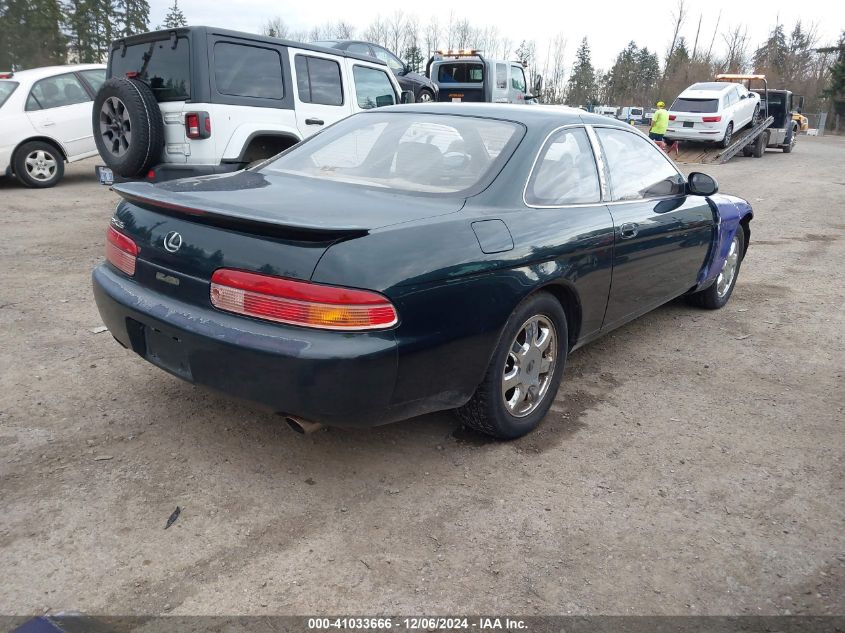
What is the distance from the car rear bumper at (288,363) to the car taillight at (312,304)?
0.04 metres

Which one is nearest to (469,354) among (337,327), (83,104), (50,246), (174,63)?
(337,327)

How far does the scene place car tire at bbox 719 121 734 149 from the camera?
19.1 meters

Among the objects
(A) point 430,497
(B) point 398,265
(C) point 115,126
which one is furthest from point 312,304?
(C) point 115,126

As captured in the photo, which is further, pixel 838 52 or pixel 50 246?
pixel 838 52

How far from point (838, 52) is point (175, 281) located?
225ft

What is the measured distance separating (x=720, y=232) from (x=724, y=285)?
2.63 feet

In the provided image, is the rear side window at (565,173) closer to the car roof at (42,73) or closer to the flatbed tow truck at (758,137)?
the car roof at (42,73)

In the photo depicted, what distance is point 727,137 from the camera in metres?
19.4

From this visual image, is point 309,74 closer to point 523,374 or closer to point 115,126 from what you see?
point 115,126

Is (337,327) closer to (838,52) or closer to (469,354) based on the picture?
(469,354)

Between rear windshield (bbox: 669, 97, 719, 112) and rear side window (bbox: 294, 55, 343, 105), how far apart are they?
14.2m

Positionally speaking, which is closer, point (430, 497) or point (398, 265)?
point (398, 265)

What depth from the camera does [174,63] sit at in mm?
6512

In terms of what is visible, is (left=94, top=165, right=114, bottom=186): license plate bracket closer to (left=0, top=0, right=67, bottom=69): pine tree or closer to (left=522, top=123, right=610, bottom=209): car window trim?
(left=522, top=123, right=610, bottom=209): car window trim
